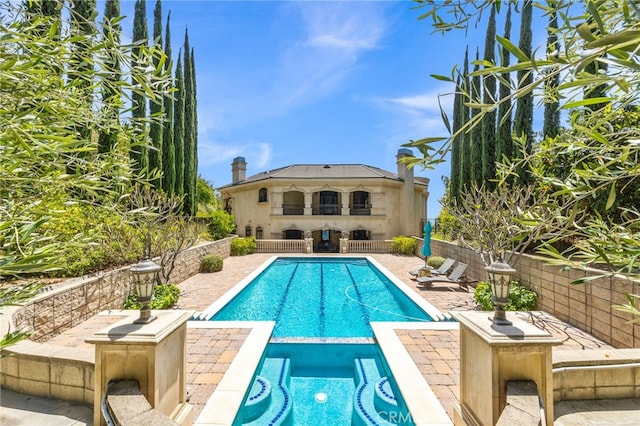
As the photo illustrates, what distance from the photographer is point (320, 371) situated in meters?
6.04

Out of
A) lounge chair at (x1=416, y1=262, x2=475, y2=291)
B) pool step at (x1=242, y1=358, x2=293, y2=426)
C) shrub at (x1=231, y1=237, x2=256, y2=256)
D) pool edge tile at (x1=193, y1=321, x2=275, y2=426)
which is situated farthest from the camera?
shrub at (x1=231, y1=237, x2=256, y2=256)

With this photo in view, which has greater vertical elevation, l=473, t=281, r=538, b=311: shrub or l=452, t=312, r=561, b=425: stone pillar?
l=452, t=312, r=561, b=425: stone pillar

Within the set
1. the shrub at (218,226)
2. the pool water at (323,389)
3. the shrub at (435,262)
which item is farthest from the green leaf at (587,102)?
the shrub at (218,226)

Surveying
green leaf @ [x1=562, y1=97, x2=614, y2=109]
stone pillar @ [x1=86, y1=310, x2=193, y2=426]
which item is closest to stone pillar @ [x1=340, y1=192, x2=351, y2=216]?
stone pillar @ [x1=86, y1=310, x2=193, y2=426]

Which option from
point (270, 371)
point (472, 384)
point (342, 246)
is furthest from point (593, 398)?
point (342, 246)

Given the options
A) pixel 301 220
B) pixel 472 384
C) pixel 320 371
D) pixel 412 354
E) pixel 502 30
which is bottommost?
pixel 320 371

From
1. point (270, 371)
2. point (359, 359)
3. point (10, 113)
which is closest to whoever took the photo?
point (10, 113)

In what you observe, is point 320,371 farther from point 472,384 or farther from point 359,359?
point 472,384

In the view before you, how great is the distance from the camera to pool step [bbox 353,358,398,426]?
14.4ft

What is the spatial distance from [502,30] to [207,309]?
23.0 metres

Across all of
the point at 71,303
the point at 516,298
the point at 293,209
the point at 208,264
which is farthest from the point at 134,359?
the point at 293,209

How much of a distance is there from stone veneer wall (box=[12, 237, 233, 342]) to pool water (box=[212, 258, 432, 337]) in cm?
316

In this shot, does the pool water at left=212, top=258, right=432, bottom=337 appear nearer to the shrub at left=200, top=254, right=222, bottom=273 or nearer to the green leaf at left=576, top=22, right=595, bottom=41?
the shrub at left=200, top=254, right=222, bottom=273

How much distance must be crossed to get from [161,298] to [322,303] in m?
5.38
